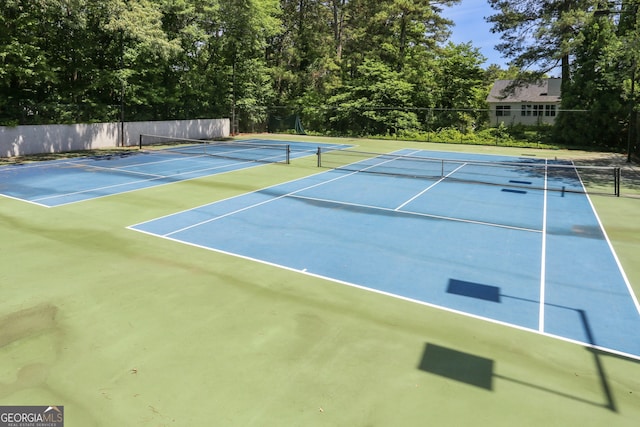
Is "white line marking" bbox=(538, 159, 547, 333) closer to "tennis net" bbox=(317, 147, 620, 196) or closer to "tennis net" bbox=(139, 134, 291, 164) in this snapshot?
"tennis net" bbox=(317, 147, 620, 196)

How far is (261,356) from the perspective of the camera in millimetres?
5969

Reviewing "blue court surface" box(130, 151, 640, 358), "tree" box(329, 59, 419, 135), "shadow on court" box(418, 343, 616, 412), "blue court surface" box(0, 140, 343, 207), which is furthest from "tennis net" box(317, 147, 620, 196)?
"tree" box(329, 59, 419, 135)

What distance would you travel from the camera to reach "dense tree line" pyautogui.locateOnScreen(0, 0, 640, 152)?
2648cm

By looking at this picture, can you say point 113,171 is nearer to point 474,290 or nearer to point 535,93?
point 474,290

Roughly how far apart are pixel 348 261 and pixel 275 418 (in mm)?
5140

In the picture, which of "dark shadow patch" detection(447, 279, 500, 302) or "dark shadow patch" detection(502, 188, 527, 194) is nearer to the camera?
"dark shadow patch" detection(447, 279, 500, 302)

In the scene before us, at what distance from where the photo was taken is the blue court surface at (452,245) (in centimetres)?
757

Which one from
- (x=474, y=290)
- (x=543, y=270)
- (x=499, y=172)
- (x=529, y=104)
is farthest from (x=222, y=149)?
(x=529, y=104)

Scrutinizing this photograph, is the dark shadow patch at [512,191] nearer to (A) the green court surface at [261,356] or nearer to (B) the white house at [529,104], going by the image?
(A) the green court surface at [261,356]

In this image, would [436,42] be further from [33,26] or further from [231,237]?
[231,237]

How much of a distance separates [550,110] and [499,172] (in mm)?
33857

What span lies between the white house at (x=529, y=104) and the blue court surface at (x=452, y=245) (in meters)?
37.1

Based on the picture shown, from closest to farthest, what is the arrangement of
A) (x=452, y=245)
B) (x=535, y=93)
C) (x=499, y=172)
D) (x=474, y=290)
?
(x=474, y=290)
(x=452, y=245)
(x=499, y=172)
(x=535, y=93)

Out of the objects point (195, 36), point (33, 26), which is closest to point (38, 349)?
point (33, 26)
